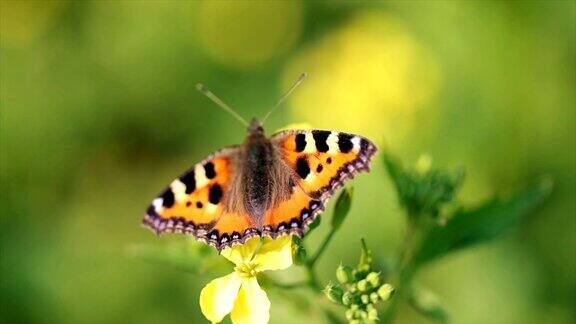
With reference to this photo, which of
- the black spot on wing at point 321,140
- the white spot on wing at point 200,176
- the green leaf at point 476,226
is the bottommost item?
A: the green leaf at point 476,226

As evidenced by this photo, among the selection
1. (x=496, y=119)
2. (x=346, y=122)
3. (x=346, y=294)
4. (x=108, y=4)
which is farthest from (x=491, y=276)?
(x=108, y=4)

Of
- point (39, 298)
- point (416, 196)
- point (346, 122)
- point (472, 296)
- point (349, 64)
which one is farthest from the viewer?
point (349, 64)

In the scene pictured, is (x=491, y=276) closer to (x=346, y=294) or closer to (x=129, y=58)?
(x=346, y=294)

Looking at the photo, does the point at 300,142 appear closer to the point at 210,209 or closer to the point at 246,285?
the point at 210,209

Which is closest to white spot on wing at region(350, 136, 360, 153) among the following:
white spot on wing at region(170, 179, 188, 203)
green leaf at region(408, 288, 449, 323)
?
white spot on wing at region(170, 179, 188, 203)

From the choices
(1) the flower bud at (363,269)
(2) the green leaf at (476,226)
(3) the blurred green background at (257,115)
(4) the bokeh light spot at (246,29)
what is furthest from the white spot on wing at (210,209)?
(4) the bokeh light spot at (246,29)

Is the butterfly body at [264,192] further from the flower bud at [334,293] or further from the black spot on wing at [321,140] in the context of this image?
the flower bud at [334,293]

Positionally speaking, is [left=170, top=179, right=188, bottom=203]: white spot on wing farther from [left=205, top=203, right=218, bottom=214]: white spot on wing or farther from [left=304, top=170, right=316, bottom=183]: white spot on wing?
[left=304, top=170, right=316, bottom=183]: white spot on wing
